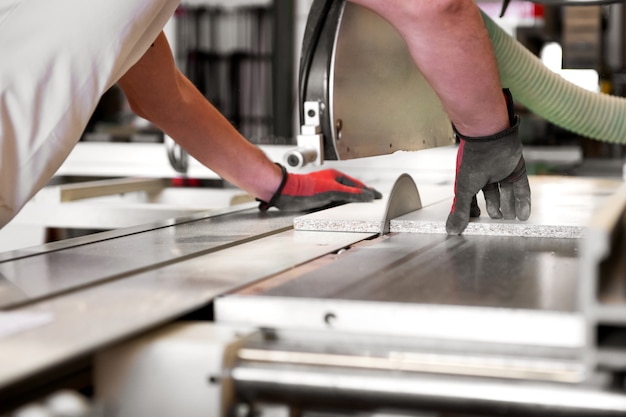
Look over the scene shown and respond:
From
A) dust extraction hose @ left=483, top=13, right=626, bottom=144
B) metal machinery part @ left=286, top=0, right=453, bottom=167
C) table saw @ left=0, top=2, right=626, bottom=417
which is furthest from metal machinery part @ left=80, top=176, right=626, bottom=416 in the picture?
dust extraction hose @ left=483, top=13, right=626, bottom=144

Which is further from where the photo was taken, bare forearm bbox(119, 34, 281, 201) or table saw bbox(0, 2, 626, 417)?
bare forearm bbox(119, 34, 281, 201)

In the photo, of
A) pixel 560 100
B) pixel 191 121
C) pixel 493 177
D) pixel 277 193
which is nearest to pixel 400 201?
pixel 493 177

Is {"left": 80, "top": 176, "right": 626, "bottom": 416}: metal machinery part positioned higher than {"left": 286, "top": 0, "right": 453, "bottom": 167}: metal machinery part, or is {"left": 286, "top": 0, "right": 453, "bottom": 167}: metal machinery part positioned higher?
{"left": 286, "top": 0, "right": 453, "bottom": 167}: metal machinery part

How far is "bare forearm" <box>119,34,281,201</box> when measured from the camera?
1.78 metres

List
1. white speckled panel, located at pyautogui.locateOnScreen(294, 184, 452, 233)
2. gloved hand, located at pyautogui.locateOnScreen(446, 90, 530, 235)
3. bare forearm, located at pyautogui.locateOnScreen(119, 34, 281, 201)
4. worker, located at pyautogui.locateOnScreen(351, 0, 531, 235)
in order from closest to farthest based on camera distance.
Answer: worker, located at pyautogui.locateOnScreen(351, 0, 531, 235)
gloved hand, located at pyautogui.locateOnScreen(446, 90, 530, 235)
white speckled panel, located at pyautogui.locateOnScreen(294, 184, 452, 233)
bare forearm, located at pyautogui.locateOnScreen(119, 34, 281, 201)

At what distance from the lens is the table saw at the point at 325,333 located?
76cm

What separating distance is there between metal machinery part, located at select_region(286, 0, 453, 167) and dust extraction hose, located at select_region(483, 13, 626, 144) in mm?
358

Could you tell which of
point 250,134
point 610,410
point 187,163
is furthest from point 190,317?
point 250,134

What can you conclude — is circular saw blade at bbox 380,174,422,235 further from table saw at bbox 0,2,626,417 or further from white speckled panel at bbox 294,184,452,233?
table saw at bbox 0,2,626,417

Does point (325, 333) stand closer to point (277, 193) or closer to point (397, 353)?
point (397, 353)

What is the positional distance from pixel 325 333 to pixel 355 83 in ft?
2.40

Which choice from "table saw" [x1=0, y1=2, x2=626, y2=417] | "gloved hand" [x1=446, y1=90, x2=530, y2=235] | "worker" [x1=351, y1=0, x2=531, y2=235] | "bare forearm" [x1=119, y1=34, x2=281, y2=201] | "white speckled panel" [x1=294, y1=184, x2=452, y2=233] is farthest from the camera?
"bare forearm" [x1=119, y1=34, x2=281, y2=201]

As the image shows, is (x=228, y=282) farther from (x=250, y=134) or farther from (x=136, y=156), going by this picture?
(x=250, y=134)

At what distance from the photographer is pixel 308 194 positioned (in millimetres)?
1946
